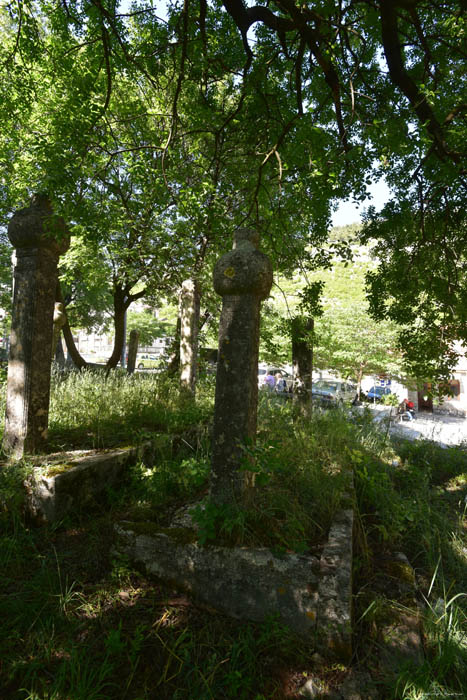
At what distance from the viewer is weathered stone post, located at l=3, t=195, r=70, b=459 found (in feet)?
12.8

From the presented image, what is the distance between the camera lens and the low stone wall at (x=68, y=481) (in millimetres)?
3301

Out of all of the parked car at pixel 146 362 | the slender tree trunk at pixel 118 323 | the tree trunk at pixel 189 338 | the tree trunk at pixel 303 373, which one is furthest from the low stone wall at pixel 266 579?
the parked car at pixel 146 362

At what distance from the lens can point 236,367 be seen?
3.00 m

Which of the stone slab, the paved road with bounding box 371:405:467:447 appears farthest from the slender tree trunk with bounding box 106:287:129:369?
the stone slab

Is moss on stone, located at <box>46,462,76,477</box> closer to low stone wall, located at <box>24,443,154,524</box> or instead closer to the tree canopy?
low stone wall, located at <box>24,443,154,524</box>

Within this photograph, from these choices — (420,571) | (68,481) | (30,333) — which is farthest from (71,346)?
(420,571)

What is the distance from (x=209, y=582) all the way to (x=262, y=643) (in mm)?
499

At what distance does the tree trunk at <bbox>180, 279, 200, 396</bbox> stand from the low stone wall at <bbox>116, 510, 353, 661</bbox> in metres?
4.89

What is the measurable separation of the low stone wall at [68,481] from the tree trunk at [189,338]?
3.55 metres

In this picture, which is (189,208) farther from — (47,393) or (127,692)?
(127,692)

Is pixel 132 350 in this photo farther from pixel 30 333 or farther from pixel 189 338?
pixel 30 333

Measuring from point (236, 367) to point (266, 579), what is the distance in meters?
1.57

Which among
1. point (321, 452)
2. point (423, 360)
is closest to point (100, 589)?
point (321, 452)

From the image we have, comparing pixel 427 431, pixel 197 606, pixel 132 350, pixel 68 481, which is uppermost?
pixel 132 350
